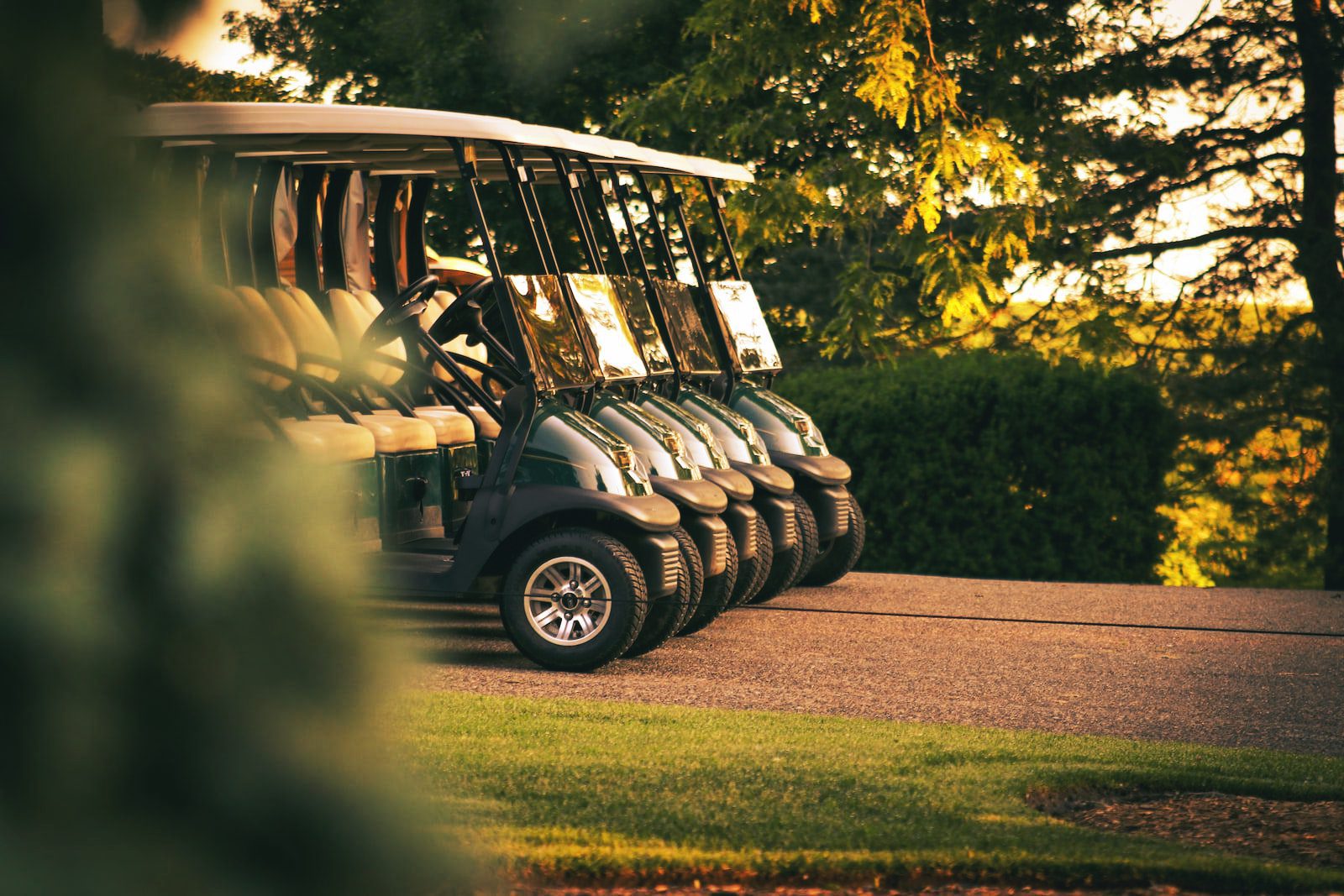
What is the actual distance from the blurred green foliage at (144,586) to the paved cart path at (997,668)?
4525 millimetres

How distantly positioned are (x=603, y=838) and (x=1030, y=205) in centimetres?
958

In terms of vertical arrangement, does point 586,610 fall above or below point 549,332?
below

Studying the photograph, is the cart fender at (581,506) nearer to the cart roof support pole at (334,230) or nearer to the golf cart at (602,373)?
the golf cart at (602,373)

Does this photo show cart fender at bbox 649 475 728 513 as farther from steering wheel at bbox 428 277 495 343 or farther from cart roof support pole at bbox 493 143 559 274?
cart roof support pole at bbox 493 143 559 274

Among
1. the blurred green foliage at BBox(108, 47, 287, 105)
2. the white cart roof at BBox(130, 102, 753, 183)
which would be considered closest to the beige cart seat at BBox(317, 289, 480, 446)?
the white cart roof at BBox(130, 102, 753, 183)

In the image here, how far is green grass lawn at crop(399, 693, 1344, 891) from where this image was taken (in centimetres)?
407

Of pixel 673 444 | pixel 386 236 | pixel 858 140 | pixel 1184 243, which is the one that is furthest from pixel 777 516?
pixel 1184 243

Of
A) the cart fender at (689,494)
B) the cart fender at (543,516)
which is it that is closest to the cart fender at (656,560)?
the cart fender at (543,516)

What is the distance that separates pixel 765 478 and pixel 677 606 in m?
1.79

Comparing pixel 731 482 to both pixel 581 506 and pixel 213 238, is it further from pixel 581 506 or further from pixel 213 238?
pixel 213 238

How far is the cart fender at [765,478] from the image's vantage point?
9062 mm

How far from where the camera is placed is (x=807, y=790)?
489 cm

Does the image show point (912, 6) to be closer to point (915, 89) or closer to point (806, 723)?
point (915, 89)

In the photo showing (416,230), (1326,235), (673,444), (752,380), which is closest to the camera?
(673,444)
